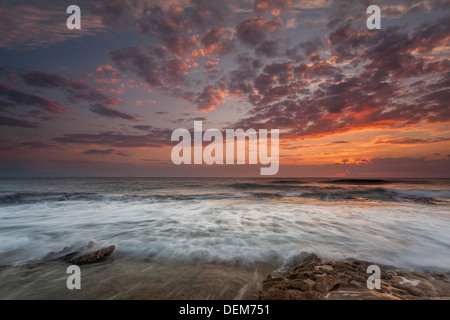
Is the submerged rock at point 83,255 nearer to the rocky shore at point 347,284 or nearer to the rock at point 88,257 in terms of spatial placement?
the rock at point 88,257

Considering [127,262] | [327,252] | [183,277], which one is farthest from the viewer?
[327,252]

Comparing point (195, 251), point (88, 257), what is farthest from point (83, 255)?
point (195, 251)

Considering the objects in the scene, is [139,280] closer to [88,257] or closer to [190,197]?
[88,257]

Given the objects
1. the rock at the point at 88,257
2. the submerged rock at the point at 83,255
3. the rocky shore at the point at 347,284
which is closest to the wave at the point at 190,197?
the submerged rock at the point at 83,255

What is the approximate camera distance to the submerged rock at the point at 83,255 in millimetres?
3998

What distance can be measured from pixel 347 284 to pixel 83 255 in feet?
16.0

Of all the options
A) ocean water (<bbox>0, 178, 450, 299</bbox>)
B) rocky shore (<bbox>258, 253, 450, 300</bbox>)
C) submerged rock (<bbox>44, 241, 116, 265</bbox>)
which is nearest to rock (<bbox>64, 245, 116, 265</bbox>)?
submerged rock (<bbox>44, 241, 116, 265</bbox>)

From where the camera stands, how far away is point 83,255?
419 centimetres

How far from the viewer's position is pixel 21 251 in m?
4.80

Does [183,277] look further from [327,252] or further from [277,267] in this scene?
[327,252]

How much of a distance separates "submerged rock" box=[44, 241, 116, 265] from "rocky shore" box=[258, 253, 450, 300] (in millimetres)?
3413

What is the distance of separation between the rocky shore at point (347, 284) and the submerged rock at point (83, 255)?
341cm
